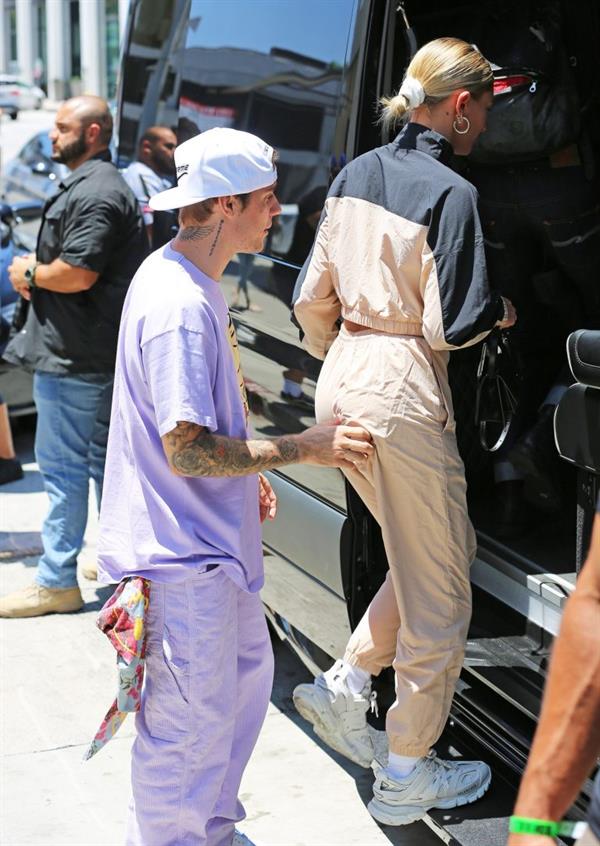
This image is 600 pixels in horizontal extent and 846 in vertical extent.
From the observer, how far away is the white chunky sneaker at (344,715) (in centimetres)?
323

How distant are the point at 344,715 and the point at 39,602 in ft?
6.39

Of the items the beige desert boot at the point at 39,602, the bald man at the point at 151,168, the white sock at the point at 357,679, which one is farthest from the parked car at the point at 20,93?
the white sock at the point at 357,679

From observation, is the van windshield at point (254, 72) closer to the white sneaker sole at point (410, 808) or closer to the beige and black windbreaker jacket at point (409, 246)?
the beige and black windbreaker jacket at point (409, 246)

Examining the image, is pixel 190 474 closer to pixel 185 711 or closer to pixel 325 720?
pixel 185 711

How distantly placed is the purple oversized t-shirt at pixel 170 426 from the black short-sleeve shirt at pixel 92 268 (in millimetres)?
1929

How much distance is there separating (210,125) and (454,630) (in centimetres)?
194

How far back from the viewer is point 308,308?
3197mm

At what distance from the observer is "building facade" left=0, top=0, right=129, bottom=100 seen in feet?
166

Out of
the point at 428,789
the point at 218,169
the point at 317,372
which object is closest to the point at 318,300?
the point at 317,372

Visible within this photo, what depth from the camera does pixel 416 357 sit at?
2.94 meters

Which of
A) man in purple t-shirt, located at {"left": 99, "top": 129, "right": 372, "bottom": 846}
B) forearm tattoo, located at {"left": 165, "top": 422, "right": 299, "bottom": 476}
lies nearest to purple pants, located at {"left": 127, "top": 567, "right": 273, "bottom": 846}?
man in purple t-shirt, located at {"left": 99, "top": 129, "right": 372, "bottom": 846}

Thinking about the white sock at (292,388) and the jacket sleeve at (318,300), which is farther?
the white sock at (292,388)

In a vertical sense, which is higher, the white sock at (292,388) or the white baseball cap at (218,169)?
the white baseball cap at (218,169)

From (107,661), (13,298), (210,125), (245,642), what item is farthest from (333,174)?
(13,298)
